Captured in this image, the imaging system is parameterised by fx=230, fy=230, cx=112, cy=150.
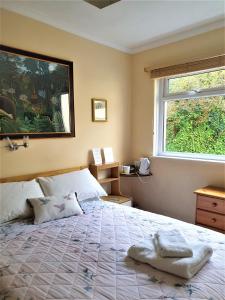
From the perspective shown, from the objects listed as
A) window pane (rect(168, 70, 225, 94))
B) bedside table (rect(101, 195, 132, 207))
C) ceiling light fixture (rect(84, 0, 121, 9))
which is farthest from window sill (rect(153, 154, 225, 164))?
ceiling light fixture (rect(84, 0, 121, 9))

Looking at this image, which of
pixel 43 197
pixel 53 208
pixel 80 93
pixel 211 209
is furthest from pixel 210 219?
pixel 80 93

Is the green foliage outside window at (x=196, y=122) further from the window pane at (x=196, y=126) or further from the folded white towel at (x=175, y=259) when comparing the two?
the folded white towel at (x=175, y=259)

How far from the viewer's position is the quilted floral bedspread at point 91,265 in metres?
1.08

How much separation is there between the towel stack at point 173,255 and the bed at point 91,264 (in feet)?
0.11

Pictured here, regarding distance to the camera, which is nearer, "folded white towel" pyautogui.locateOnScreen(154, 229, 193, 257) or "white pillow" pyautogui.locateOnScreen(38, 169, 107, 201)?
"folded white towel" pyautogui.locateOnScreen(154, 229, 193, 257)

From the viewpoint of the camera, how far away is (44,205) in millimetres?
1933

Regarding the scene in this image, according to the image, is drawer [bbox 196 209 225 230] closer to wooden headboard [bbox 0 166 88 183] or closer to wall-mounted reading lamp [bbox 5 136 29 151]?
wooden headboard [bbox 0 166 88 183]

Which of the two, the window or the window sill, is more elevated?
the window

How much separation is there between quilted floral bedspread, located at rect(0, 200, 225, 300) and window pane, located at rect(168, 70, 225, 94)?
166 cm

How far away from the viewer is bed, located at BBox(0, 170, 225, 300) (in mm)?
1075

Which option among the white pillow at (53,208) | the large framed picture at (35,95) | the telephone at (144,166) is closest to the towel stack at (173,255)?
the white pillow at (53,208)

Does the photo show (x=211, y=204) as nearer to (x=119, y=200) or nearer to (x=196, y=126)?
(x=196, y=126)

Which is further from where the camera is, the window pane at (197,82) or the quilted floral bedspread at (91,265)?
the window pane at (197,82)

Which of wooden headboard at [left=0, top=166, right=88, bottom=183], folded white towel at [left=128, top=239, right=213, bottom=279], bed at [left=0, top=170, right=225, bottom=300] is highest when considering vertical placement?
wooden headboard at [left=0, top=166, right=88, bottom=183]
